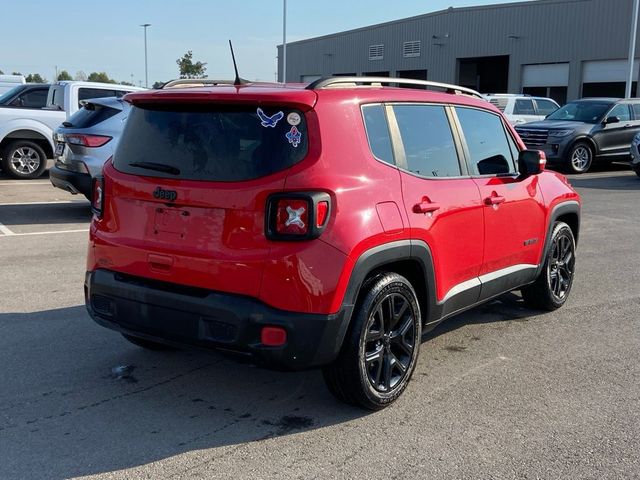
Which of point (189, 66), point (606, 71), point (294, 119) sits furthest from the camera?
point (189, 66)

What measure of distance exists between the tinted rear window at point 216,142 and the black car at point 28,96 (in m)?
12.4

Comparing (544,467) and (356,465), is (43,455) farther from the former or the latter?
(544,467)

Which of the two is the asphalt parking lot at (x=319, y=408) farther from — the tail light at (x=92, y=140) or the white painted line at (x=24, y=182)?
the white painted line at (x=24, y=182)

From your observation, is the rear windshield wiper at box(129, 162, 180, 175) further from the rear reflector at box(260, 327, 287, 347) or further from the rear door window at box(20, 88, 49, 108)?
the rear door window at box(20, 88, 49, 108)

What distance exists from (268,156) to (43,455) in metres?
1.85

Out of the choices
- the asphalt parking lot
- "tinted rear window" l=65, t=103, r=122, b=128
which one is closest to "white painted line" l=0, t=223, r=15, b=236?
"tinted rear window" l=65, t=103, r=122, b=128

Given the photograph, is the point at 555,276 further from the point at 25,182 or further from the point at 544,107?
the point at 544,107

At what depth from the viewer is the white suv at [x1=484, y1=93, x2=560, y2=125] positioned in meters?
20.9

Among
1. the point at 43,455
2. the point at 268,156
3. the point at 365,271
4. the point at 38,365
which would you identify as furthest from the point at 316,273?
the point at 38,365

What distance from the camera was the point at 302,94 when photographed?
11.7 feet

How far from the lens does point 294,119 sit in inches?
138

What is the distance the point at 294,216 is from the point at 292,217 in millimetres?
11

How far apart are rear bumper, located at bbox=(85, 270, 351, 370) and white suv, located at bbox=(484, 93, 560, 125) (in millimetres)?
18472

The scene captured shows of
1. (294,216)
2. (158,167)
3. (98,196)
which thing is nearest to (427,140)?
(294,216)
